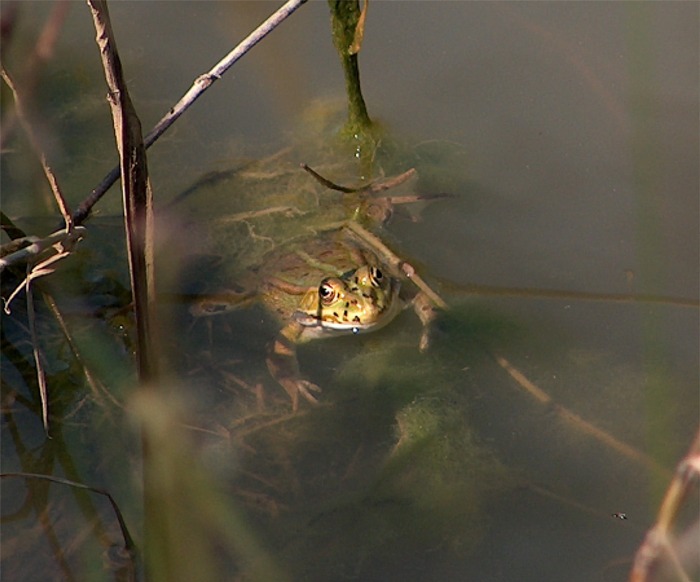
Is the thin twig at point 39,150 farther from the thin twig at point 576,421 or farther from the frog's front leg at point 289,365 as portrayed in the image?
the thin twig at point 576,421

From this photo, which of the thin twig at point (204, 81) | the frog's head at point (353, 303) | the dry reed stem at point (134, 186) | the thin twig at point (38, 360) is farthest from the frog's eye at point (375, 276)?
the thin twig at point (38, 360)

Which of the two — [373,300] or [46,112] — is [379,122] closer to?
[373,300]

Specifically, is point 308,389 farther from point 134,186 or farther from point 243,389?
point 134,186

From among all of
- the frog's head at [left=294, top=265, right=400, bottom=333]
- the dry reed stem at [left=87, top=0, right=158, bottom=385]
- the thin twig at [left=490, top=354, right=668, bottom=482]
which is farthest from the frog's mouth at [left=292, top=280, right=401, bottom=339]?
the dry reed stem at [left=87, top=0, right=158, bottom=385]

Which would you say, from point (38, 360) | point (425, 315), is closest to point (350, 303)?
point (425, 315)

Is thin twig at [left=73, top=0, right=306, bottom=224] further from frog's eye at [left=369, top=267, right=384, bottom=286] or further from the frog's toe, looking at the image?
frog's eye at [left=369, top=267, right=384, bottom=286]

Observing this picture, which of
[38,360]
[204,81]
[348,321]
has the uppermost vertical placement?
[204,81]

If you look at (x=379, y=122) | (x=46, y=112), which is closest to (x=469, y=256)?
(x=379, y=122)
